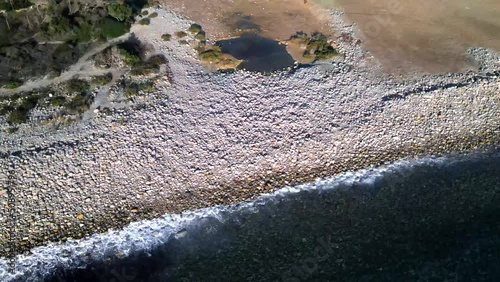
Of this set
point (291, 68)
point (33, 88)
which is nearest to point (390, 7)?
point (291, 68)

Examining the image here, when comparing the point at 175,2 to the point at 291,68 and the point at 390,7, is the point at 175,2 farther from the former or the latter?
the point at 390,7

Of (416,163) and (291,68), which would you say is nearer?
(416,163)

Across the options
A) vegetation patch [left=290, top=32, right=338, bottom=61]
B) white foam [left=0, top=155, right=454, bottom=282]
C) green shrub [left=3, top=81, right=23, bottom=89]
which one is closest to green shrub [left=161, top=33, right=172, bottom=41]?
vegetation patch [left=290, top=32, right=338, bottom=61]

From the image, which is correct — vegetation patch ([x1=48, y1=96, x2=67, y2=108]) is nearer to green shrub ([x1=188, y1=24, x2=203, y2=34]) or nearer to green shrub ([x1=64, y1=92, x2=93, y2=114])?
green shrub ([x1=64, y1=92, x2=93, y2=114])

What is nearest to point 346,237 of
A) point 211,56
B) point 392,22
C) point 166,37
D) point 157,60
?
point 211,56

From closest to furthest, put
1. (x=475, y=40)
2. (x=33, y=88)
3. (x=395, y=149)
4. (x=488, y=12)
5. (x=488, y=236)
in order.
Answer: (x=488, y=236)
(x=395, y=149)
(x=33, y=88)
(x=475, y=40)
(x=488, y=12)

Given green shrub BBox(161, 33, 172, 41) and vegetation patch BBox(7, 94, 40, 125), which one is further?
green shrub BBox(161, 33, 172, 41)

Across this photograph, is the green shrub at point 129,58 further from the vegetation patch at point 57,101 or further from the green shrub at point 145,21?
the vegetation patch at point 57,101
